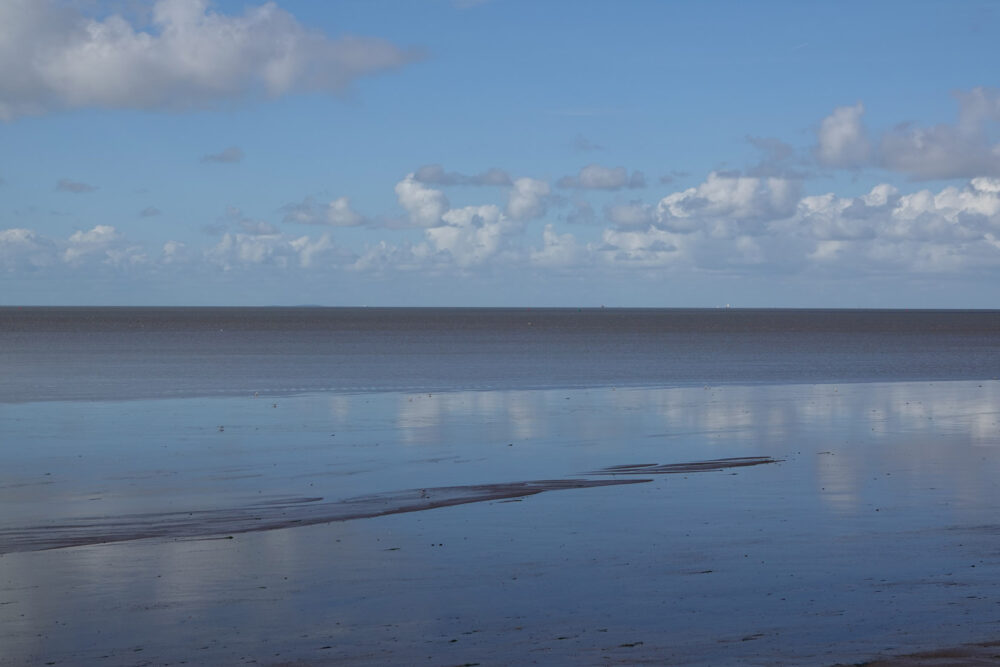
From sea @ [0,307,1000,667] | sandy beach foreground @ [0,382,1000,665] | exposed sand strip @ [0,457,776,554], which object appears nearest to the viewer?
sandy beach foreground @ [0,382,1000,665]

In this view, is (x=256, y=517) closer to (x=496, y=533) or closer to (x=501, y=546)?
(x=496, y=533)

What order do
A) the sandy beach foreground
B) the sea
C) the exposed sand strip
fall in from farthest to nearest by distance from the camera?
A: the exposed sand strip < the sea < the sandy beach foreground

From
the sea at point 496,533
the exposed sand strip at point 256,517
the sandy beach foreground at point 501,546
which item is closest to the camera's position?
the sandy beach foreground at point 501,546

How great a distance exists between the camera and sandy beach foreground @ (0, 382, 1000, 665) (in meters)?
11.0

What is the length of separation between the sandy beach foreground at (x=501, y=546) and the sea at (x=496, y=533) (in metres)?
0.06

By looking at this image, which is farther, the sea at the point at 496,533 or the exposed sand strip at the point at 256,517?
the exposed sand strip at the point at 256,517

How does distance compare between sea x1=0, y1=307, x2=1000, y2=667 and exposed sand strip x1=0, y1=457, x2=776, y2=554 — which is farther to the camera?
exposed sand strip x1=0, y1=457, x2=776, y2=554

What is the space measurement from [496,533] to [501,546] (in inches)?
34.0

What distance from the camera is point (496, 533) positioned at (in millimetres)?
16297

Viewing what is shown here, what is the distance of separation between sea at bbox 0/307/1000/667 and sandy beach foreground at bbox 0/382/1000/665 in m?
0.06

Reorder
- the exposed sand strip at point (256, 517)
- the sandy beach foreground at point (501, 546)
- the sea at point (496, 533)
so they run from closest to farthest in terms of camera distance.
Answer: the sandy beach foreground at point (501, 546) → the sea at point (496, 533) → the exposed sand strip at point (256, 517)

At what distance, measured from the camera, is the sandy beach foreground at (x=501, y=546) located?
11.0 metres

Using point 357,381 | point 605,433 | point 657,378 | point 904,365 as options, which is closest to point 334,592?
point 605,433

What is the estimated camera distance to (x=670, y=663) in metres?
10.2
